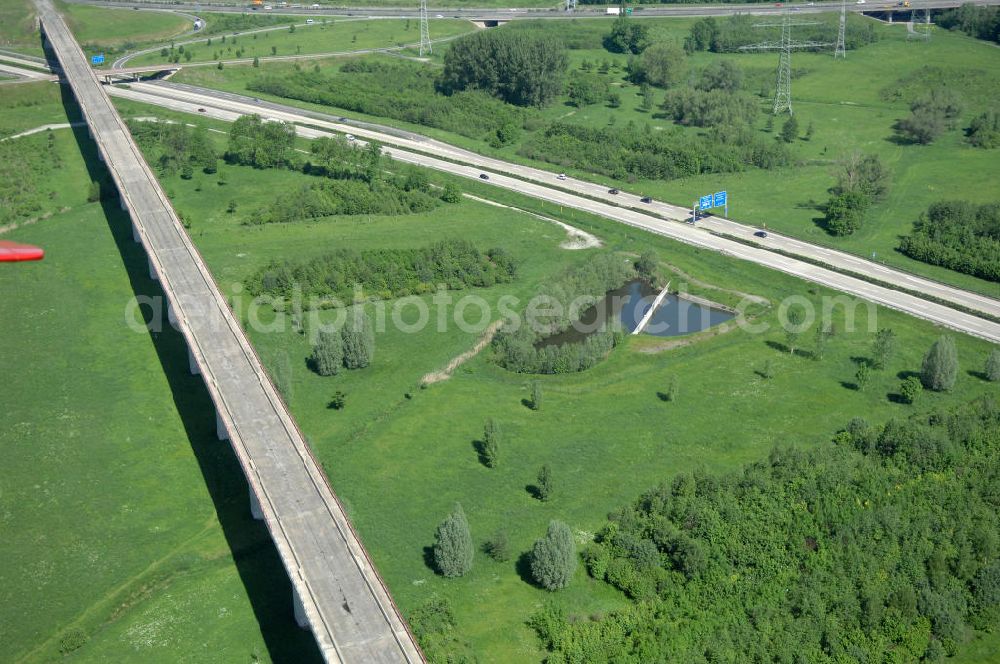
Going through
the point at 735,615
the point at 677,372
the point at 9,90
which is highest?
the point at 9,90

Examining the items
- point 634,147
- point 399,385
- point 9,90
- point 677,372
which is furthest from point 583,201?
point 9,90

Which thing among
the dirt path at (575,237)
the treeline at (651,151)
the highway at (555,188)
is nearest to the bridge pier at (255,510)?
the dirt path at (575,237)

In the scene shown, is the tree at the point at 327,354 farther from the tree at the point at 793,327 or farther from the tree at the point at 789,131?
the tree at the point at 789,131

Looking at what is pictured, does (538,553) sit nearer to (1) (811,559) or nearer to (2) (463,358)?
(1) (811,559)

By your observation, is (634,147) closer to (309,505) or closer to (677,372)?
(677,372)

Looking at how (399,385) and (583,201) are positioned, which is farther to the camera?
(583,201)

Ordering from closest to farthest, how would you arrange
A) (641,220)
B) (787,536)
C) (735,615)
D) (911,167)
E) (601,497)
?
1. (735,615)
2. (787,536)
3. (601,497)
4. (641,220)
5. (911,167)

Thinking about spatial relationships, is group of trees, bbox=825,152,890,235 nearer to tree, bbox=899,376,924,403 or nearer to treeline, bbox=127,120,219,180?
tree, bbox=899,376,924,403
